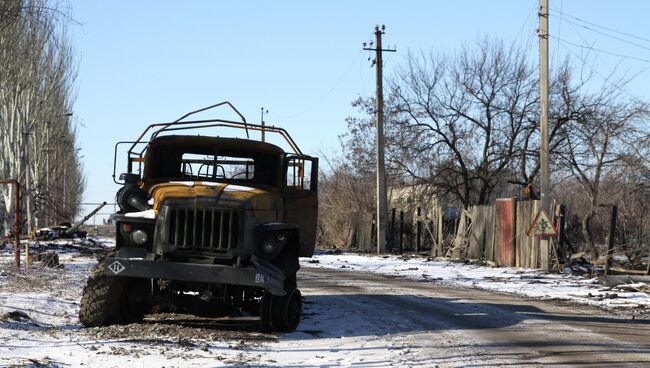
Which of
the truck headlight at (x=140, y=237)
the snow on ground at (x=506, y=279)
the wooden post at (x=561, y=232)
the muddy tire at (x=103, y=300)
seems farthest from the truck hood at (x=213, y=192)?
the wooden post at (x=561, y=232)

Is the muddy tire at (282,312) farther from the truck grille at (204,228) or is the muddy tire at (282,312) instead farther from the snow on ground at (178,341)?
the truck grille at (204,228)

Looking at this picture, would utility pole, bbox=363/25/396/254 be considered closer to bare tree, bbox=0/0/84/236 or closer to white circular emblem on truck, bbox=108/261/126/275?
bare tree, bbox=0/0/84/236

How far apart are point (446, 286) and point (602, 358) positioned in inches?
439

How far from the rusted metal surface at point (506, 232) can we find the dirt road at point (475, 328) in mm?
8618

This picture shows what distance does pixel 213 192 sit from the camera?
11219mm

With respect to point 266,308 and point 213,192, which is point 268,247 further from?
point 213,192

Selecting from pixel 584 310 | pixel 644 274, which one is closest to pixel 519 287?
pixel 644 274

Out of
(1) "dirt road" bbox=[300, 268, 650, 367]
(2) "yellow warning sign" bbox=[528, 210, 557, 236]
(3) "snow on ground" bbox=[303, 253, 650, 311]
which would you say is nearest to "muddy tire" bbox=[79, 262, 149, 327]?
(1) "dirt road" bbox=[300, 268, 650, 367]

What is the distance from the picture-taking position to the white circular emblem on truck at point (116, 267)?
11.0 metres

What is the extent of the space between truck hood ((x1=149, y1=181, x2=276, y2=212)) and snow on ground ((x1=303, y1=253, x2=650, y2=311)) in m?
6.98

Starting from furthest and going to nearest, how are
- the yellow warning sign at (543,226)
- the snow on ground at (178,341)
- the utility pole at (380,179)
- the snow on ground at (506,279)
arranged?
the utility pole at (380,179)
the yellow warning sign at (543,226)
the snow on ground at (506,279)
the snow on ground at (178,341)

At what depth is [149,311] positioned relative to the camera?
479 inches

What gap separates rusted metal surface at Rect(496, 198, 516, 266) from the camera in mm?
26844

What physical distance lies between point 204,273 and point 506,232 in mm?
17943
